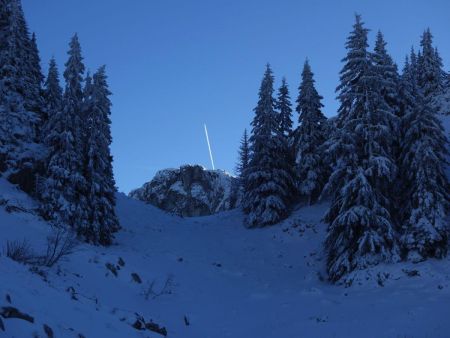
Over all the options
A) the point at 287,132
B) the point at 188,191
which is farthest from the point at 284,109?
the point at 188,191

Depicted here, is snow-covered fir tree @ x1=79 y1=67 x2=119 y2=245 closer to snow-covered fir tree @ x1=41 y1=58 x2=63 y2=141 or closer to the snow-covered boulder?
snow-covered fir tree @ x1=41 y1=58 x2=63 y2=141

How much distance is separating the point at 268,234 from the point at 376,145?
1530 centimetres

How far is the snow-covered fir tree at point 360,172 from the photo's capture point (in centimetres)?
2384

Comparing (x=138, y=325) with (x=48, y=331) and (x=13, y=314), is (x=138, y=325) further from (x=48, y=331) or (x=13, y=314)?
(x=13, y=314)

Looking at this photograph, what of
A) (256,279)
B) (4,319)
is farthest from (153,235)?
(4,319)

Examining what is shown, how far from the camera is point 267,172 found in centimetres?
4150

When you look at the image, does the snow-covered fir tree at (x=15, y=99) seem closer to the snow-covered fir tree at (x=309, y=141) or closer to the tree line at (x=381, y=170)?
the tree line at (x=381, y=170)

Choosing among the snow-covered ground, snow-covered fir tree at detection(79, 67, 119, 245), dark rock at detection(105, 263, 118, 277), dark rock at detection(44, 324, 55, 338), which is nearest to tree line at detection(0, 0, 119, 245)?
snow-covered fir tree at detection(79, 67, 119, 245)

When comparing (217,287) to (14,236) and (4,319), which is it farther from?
(4,319)

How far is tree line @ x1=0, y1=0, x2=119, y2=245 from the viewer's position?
95.4 ft

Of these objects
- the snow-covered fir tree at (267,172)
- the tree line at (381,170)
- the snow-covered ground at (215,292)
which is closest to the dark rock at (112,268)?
the snow-covered ground at (215,292)

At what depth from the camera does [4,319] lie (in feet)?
27.4

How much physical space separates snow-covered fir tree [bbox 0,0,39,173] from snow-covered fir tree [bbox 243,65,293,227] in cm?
1942

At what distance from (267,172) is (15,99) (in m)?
21.8
